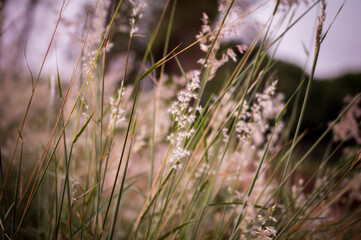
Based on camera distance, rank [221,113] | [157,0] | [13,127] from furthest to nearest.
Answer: [157,0] < [13,127] < [221,113]

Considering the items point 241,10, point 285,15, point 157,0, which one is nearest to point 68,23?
point 241,10

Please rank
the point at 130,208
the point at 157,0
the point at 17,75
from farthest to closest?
1. the point at 157,0
2. the point at 17,75
3. the point at 130,208

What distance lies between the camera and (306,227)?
1137 millimetres

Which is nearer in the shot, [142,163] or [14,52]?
[142,163]

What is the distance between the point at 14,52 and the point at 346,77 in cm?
867

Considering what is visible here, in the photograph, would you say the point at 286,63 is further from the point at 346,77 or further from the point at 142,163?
the point at 142,163

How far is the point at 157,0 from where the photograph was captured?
657cm

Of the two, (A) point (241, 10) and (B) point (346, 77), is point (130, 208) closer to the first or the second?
(A) point (241, 10)

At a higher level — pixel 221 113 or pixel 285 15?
pixel 285 15

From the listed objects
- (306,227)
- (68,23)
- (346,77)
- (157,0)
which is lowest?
(306,227)

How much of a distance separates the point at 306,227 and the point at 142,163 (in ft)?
4.94

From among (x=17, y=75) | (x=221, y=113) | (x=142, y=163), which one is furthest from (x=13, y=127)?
(x=221, y=113)

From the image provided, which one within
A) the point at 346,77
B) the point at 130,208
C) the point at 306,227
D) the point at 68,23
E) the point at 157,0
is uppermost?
the point at 157,0

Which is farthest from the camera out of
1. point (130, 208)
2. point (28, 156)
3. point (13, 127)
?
point (13, 127)
